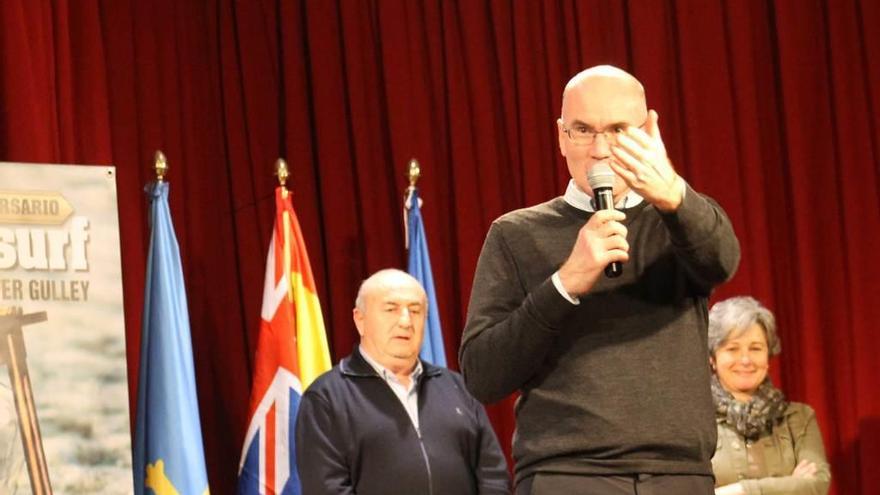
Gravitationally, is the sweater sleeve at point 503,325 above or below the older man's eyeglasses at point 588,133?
below

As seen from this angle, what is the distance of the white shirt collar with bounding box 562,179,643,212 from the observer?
217 cm

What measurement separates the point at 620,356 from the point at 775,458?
2.44 metres

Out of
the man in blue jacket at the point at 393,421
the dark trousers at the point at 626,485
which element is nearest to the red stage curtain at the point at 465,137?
the man in blue jacket at the point at 393,421

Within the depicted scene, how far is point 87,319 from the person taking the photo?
396 centimetres

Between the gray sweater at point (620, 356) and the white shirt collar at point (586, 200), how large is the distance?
0.04 metres

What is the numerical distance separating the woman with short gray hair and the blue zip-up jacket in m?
0.72

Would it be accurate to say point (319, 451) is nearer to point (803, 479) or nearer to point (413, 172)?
point (413, 172)

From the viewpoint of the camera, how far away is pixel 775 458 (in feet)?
14.1

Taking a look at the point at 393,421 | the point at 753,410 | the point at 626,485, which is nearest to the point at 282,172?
the point at 393,421

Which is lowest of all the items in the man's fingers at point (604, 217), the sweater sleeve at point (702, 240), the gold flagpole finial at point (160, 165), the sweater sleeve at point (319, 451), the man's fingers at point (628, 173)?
the sweater sleeve at point (319, 451)

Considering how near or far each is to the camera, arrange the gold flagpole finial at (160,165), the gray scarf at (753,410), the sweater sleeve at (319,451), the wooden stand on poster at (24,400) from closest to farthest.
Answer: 1. the wooden stand on poster at (24,400)
2. the sweater sleeve at (319,451)
3. the gray scarf at (753,410)
4. the gold flagpole finial at (160,165)

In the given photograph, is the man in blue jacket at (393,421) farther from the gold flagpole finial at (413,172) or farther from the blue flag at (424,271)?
the gold flagpole finial at (413,172)

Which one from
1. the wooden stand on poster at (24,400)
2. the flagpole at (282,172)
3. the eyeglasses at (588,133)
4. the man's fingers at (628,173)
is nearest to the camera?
the man's fingers at (628,173)

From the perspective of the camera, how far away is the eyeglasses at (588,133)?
2121 millimetres
